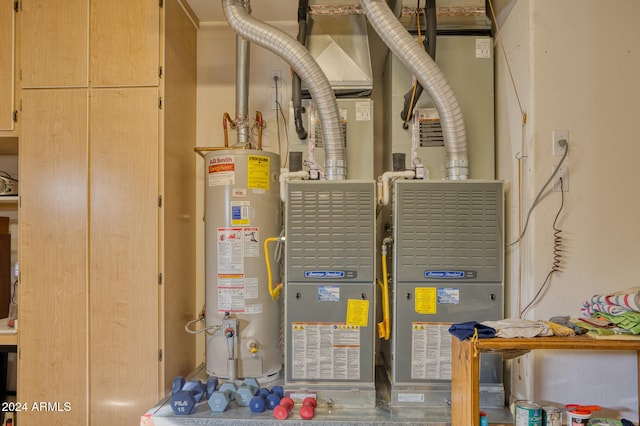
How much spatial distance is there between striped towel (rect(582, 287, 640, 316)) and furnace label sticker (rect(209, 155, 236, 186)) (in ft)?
6.11

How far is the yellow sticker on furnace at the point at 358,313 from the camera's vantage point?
6.54ft

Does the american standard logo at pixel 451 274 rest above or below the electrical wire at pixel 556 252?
below

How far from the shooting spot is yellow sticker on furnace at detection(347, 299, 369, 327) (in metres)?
1.99

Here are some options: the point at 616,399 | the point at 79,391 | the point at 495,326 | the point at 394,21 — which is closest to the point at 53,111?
the point at 79,391

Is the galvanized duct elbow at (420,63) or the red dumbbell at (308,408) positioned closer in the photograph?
the red dumbbell at (308,408)

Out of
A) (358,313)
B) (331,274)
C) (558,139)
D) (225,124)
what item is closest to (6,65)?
(225,124)

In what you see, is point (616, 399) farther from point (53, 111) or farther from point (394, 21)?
point (53, 111)

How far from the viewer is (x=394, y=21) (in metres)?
2.02

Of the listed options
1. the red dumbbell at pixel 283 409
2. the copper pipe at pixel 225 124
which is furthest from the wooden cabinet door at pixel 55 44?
the red dumbbell at pixel 283 409

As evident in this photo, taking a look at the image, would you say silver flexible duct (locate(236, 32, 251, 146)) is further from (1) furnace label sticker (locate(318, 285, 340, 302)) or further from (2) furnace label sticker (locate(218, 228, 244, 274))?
(1) furnace label sticker (locate(318, 285, 340, 302))

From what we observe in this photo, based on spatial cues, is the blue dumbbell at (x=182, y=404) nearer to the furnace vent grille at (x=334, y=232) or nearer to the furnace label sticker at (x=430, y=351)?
the furnace vent grille at (x=334, y=232)

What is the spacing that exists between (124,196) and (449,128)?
1929 mm

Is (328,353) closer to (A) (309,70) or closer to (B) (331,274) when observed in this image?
(B) (331,274)

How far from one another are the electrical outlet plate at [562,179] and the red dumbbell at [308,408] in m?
1.62
